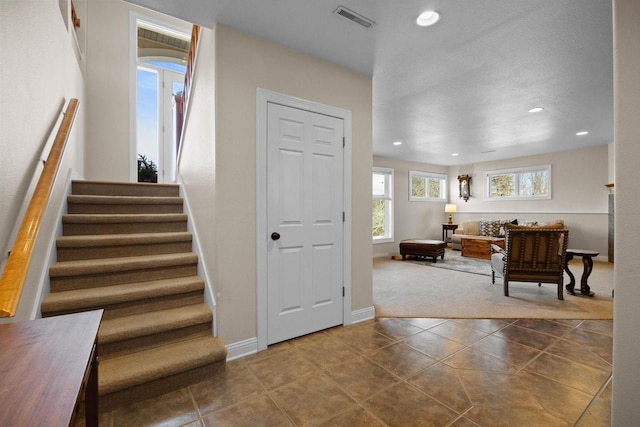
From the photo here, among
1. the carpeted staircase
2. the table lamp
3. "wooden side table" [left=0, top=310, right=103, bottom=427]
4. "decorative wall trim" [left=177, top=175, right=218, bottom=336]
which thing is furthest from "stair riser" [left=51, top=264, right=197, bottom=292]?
the table lamp

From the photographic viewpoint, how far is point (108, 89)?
422cm

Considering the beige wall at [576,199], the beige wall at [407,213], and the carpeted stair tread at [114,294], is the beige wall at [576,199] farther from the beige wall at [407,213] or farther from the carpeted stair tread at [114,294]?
the carpeted stair tread at [114,294]

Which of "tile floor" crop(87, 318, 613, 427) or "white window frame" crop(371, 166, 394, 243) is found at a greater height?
"white window frame" crop(371, 166, 394, 243)

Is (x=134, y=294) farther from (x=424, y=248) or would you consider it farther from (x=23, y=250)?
(x=424, y=248)

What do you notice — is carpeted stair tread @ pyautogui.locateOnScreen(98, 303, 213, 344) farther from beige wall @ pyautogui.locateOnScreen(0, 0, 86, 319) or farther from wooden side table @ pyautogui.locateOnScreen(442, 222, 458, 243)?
wooden side table @ pyautogui.locateOnScreen(442, 222, 458, 243)

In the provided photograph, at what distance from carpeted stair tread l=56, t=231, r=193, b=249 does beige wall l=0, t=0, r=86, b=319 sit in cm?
16

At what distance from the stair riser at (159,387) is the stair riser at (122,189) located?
2.25 m

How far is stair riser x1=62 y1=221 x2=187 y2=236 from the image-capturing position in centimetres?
258

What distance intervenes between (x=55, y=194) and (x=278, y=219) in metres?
1.84

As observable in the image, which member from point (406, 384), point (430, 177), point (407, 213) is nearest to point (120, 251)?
point (406, 384)

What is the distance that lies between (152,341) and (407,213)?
7216mm

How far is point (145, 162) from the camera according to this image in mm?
5129

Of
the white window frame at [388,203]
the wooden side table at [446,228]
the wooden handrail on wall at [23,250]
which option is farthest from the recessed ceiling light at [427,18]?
the wooden side table at [446,228]

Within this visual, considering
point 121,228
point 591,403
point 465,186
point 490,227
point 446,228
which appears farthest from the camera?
point 465,186
